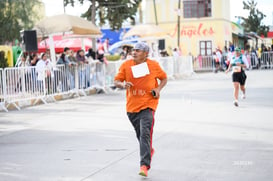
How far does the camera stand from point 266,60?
43.2 meters

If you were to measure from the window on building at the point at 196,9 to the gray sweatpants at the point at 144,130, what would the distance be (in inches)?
1853

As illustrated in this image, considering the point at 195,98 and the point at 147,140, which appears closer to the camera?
the point at 147,140

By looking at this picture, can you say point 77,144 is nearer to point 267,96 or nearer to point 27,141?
→ point 27,141

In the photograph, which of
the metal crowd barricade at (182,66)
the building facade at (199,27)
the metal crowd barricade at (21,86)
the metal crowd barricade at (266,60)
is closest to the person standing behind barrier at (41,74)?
the metal crowd barricade at (21,86)

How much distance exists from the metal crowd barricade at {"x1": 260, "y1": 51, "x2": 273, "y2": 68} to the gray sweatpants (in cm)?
3605

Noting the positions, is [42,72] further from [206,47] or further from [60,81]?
[206,47]

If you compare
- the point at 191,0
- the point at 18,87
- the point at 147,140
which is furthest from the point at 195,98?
the point at 191,0

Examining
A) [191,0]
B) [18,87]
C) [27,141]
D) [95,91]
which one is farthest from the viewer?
[191,0]

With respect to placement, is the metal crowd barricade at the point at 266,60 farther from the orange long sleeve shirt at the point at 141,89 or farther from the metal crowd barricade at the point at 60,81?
the orange long sleeve shirt at the point at 141,89

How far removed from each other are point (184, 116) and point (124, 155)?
529cm

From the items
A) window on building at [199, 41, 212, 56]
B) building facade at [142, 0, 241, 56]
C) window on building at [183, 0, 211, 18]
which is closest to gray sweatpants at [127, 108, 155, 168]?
building facade at [142, 0, 241, 56]

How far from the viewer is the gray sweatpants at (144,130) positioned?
24.9 feet

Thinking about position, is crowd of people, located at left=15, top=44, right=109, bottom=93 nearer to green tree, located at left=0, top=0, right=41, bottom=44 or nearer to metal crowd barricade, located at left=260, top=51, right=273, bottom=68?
green tree, located at left=0, top=0, right=41, bottom=44

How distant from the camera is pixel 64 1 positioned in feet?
139
